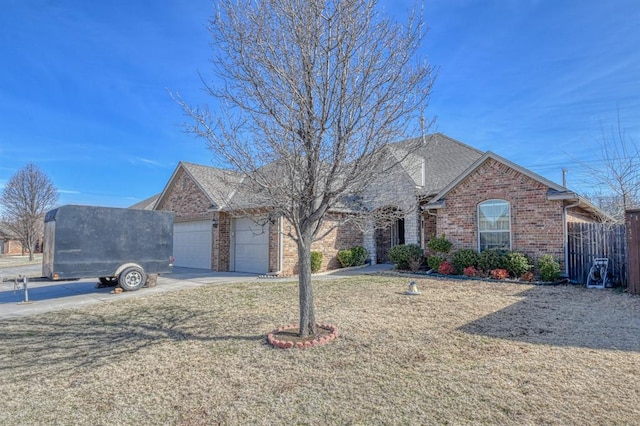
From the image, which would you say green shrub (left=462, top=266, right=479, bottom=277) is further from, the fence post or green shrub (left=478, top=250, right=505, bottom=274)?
the fence post

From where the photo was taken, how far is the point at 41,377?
466 cm

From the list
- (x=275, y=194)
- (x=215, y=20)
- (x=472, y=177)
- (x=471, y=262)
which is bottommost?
(x=471, y=262)

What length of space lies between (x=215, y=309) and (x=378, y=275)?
695 centimetres

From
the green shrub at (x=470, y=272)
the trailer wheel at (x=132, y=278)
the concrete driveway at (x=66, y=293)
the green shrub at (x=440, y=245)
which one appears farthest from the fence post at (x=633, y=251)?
the trailer wheel at (x=132, y=278)

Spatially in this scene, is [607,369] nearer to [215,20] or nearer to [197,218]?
[215,20]

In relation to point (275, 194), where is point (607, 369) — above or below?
below

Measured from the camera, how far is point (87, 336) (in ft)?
21.1

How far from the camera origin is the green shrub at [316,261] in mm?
14859

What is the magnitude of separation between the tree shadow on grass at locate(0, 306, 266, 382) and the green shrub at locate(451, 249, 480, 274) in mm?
8824

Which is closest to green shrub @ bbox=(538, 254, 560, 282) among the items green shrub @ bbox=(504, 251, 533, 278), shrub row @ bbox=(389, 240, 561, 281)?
shrub row @ bbox=(389, 240, 561, 281)

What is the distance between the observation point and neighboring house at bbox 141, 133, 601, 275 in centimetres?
1188

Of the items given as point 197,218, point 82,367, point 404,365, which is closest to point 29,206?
point 197,218

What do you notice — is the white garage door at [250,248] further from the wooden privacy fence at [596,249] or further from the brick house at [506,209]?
the wooden privacy fence at [596,249]

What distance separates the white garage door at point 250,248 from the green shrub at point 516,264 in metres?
8.60
